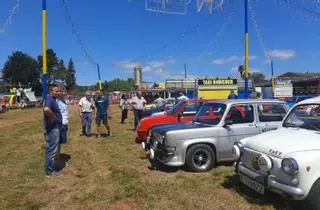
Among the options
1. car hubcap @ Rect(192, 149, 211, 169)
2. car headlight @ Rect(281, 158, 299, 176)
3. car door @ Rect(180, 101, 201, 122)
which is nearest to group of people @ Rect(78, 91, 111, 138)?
car door @ Rect(180, 101, 201, 122)

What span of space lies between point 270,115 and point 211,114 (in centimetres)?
135

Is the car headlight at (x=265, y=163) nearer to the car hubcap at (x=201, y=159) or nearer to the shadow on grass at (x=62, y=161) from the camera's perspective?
the car hubcap at (x=201, y=159)

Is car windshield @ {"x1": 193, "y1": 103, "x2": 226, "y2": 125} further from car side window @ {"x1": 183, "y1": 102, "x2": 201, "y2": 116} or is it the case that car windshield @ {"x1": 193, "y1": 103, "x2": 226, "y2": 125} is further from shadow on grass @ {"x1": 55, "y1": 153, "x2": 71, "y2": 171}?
shadow on grass @ {"x1": 55, "y1": 153, "x2": 71, "y2": 171}

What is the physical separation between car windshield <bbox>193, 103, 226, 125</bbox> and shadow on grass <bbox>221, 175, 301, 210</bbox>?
6.12 ft

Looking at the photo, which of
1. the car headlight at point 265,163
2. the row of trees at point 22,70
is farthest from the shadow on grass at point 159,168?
the row of trees at point 22,70

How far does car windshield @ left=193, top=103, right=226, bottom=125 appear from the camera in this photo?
29.7ft

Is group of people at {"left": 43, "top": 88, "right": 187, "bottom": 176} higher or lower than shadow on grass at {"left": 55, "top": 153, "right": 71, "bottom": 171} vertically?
higher

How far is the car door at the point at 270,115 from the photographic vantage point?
9055 millimetres

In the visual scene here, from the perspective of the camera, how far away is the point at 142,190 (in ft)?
23.8

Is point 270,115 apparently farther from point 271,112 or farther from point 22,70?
point 22,70

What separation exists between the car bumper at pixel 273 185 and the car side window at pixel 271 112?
2.83 m

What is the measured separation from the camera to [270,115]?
930 centimetres

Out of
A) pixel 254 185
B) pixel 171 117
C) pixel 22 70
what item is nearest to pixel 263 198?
pixel 254 185

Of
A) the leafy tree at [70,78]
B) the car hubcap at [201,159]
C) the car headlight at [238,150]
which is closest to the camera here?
the car headlight at [238,150]
